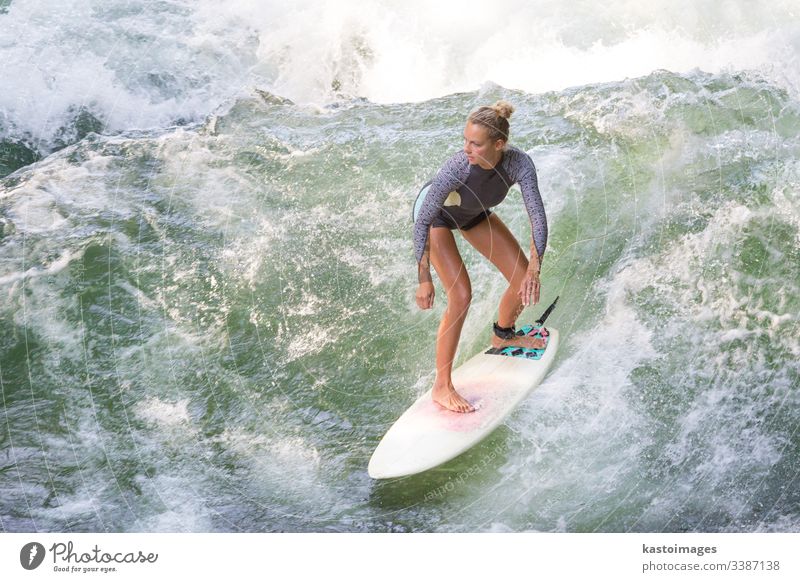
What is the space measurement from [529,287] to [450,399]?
1.16ft

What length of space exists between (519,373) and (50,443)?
1.18 meters

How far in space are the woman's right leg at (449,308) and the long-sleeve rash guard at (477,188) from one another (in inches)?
2.9

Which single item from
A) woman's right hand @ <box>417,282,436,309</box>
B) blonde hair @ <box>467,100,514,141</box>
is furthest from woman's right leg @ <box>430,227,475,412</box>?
blonde hair @ <box>467,100,514,141</box>

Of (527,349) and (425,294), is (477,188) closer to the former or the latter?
(425,294)

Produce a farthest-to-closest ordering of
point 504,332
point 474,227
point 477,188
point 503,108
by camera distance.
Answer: point 504,332, point 474,227, point 477,188, point 503,108

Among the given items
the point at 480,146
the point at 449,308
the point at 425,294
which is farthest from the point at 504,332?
the point at 480,146

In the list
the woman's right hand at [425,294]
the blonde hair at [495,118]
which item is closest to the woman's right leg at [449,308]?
the woman's right hand at [425,294]

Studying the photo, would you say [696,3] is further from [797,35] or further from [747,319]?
[747,319]

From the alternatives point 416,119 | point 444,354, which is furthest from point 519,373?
point 416,119

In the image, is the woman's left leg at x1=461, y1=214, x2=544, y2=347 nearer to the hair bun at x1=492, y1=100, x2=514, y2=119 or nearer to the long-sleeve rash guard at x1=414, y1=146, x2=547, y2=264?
the long-sleeve rash guard at x1=414, y1=146, x2=547, y2=264

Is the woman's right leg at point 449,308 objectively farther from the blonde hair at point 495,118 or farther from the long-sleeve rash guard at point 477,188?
the blonde hair at point 495,118

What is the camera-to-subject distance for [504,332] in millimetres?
2078

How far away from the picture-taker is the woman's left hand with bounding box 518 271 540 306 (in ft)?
6.04
